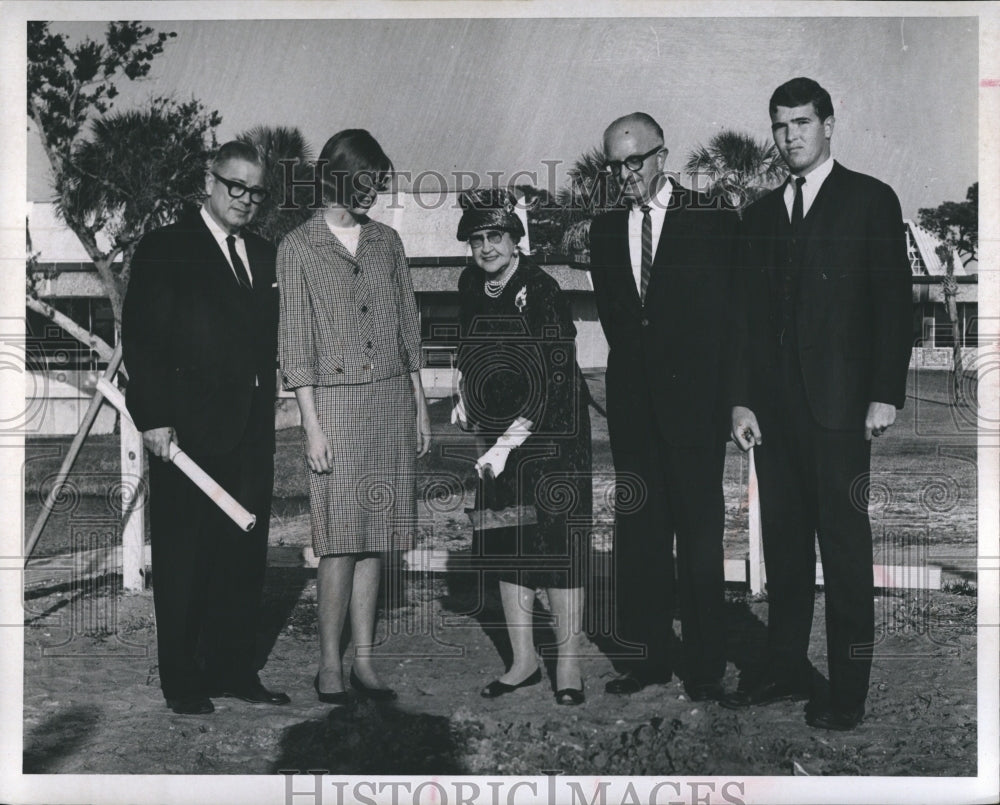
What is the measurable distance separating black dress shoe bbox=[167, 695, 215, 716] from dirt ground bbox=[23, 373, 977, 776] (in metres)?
0.04

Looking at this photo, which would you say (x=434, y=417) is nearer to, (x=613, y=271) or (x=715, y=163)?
(x=613, y=271)

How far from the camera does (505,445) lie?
20.0ft

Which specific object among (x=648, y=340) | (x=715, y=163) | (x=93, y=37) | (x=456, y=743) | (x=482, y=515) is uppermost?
(x=93, y=37)

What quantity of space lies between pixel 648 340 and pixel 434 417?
46.5 inches

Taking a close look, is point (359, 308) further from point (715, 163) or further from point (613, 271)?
point (715, 163)

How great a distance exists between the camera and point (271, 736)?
Result: 603 cm

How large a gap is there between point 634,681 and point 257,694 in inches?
77.2

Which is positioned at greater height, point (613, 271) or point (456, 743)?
point (613, 271)

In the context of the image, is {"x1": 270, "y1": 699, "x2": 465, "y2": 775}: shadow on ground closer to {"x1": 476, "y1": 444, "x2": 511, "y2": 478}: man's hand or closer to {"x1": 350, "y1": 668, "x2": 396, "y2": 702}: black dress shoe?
{"x1": 350, "y1": 668, "x2": 396, "y2": 702}: black dress shoe

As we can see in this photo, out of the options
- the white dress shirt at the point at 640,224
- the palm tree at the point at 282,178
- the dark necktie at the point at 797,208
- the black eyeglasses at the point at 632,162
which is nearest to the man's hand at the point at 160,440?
the palm tree at the point at 282,178

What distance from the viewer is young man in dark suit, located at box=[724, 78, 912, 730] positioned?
6020 millimetres

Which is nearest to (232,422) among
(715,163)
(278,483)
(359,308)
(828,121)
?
(278,483)

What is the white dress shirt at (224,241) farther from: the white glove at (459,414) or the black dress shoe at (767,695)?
the black dress shoe at (767,695)

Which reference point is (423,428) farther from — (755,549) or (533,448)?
(755,549)
